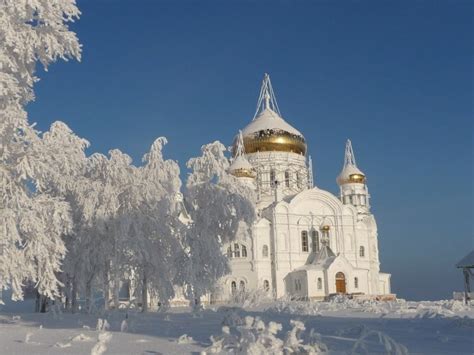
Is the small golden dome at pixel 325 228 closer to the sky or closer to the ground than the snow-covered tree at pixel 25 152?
closer to the sky

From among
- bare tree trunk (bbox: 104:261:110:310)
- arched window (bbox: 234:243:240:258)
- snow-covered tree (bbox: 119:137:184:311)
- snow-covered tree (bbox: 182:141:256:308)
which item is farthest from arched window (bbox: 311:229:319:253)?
bare tree trunk (bbox: 104:261:110:310)

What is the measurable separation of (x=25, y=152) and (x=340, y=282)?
41.3m

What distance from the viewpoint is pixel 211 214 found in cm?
2758

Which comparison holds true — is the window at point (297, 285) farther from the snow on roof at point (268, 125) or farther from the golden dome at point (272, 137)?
the snow on roof at point (268, 125)

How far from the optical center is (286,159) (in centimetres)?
6003

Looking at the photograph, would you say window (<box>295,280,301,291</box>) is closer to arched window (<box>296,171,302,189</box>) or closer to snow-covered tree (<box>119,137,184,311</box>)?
arched window (<box>296,171,302,189</box>)

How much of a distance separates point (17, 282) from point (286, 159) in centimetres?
4816

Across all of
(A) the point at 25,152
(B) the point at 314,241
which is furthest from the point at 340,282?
(A) the point at 25,152

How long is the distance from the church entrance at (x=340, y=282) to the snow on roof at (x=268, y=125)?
57.1 feet

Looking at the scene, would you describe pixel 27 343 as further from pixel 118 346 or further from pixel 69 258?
pixel 69 258

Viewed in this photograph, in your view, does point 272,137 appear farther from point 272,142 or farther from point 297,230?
point 297,230

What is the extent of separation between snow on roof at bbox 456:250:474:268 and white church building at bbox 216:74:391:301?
61.2 feet

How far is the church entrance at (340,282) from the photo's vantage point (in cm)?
Answer: 5047

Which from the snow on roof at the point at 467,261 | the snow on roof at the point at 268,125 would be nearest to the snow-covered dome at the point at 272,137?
the snow on roof at the point at 268,125
